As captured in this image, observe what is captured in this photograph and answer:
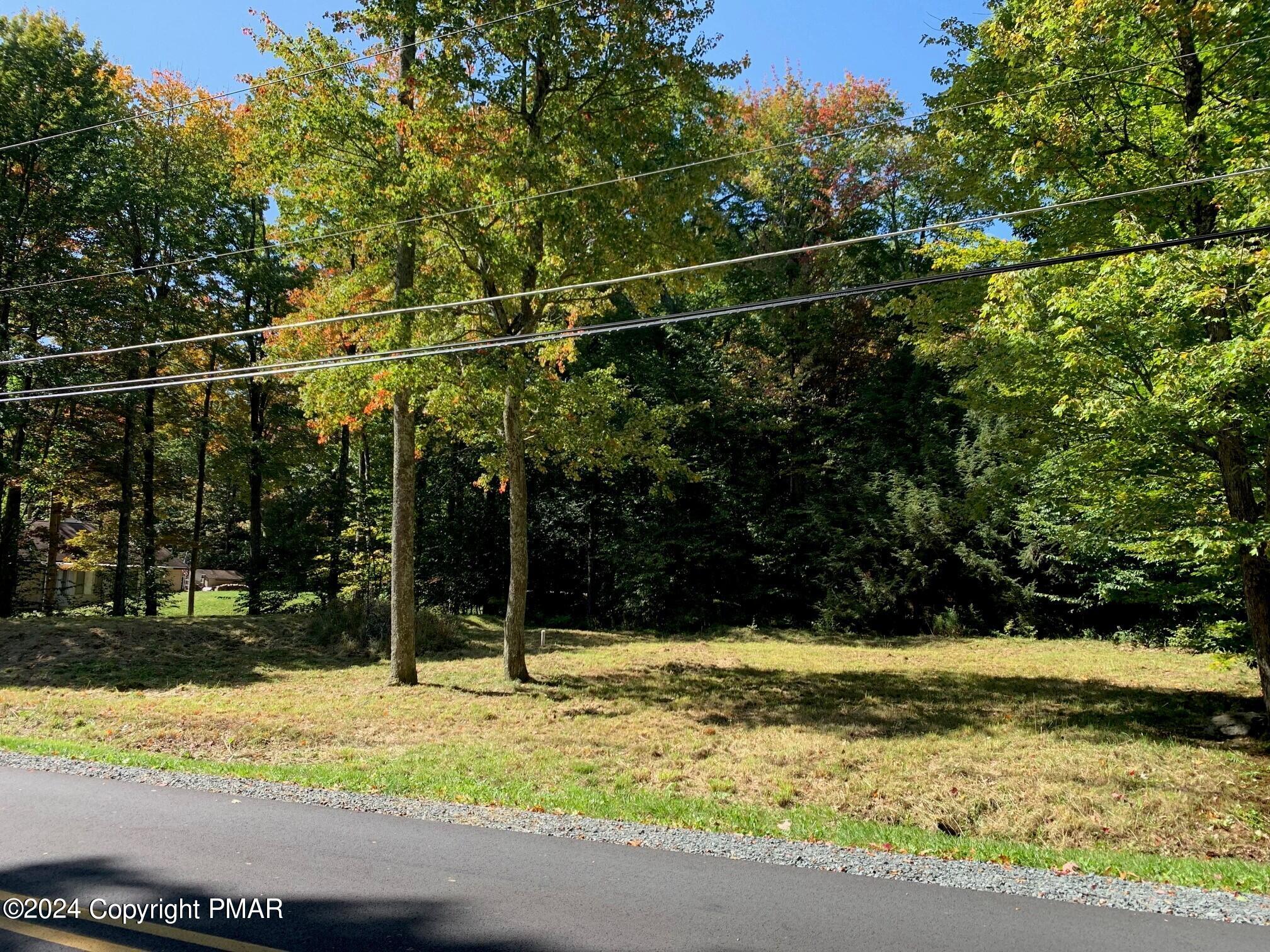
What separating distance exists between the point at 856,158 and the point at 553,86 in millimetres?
16849

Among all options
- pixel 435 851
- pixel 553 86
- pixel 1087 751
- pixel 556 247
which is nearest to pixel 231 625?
pixel 556 247

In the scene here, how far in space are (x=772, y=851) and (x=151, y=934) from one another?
153 inches

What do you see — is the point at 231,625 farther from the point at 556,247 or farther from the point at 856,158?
the point at 856,158

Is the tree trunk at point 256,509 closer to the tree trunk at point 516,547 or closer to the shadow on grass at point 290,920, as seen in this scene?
the tree trunk at point 516,547

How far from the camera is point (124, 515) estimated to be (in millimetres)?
21266

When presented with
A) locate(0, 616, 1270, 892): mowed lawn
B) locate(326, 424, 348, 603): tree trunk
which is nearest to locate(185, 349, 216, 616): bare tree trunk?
locate(326, 424, 348, 603): tree trunk

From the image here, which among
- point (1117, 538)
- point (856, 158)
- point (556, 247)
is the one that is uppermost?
point (856, 158)

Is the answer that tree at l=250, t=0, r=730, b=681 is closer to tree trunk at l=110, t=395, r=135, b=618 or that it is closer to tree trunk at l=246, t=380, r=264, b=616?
tree trunk at l=110, t=395, r=135, b=618

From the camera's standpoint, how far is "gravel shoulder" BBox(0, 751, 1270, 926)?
15.1 ft

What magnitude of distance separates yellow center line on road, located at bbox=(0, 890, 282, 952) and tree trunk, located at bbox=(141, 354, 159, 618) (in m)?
21.5

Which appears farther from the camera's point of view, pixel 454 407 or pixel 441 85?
pixel 454 407

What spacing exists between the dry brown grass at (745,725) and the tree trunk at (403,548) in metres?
0.67

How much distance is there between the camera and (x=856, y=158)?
85.9ft

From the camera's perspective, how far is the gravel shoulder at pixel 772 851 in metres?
4.62
